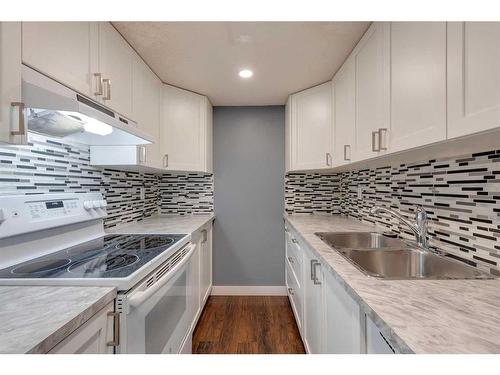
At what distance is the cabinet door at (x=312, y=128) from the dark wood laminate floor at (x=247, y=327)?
1455 mm

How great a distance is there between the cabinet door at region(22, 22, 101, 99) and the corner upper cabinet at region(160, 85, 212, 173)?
1.03 meters

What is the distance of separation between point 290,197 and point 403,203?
4.46 ft

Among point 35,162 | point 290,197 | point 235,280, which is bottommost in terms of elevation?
point 235,280

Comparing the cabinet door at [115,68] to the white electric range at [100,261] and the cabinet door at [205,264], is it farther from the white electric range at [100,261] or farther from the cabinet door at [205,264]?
the cabinet door at [205,264]

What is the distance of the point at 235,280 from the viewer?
2.93 meters

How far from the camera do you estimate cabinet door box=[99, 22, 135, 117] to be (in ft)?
4.37

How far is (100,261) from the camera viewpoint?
1105 mm

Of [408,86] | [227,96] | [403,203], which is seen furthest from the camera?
[227,96]

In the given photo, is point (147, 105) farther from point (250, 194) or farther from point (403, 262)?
point (403, 262)

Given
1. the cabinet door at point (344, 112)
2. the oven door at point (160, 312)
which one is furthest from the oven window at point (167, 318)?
the cabinet door at point (344, 112)

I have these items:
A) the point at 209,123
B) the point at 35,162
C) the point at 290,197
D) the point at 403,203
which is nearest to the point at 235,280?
the point at 290,197

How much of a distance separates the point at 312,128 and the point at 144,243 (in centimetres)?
176

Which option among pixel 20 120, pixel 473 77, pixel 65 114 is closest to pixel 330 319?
pixel 473 77
